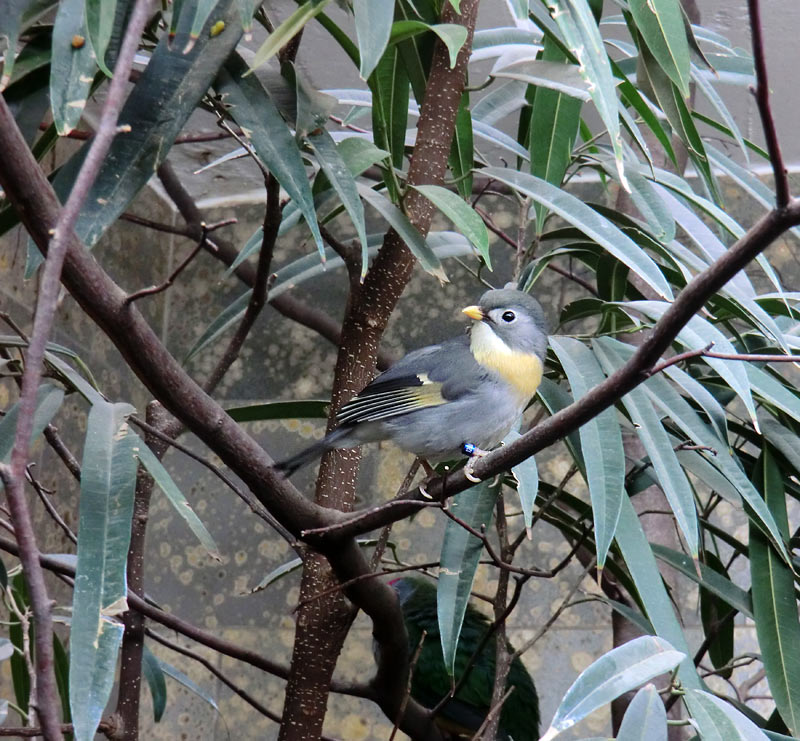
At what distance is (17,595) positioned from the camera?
1.87 m

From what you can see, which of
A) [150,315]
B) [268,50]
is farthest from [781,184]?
[150,315]

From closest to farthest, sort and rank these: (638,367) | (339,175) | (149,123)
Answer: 1. (638,367)
2. (149,123)
3. (339,175)

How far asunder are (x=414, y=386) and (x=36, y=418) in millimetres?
539

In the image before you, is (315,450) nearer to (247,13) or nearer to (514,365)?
(514,365)

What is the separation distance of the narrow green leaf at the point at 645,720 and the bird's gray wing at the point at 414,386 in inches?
21.9

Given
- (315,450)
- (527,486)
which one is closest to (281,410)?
(315,450)

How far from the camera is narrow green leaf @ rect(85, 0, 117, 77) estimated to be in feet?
3.35

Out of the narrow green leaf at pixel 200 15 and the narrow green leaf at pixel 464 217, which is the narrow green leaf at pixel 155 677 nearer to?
the narrow green leaf at pixel 464 217

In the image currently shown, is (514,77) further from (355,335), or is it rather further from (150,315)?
(150,315)

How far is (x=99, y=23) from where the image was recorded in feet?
3.37

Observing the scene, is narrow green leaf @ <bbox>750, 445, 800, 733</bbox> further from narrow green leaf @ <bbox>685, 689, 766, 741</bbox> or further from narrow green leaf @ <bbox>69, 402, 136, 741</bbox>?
narrow green leaf @ <bbox>69, 402, 136, 741</bbox>

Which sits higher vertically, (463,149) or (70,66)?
(70,66)

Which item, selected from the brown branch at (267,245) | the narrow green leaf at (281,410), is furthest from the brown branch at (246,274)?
the brown branch at (267,245)

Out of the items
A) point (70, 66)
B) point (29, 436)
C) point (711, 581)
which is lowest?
point (711, 581)
